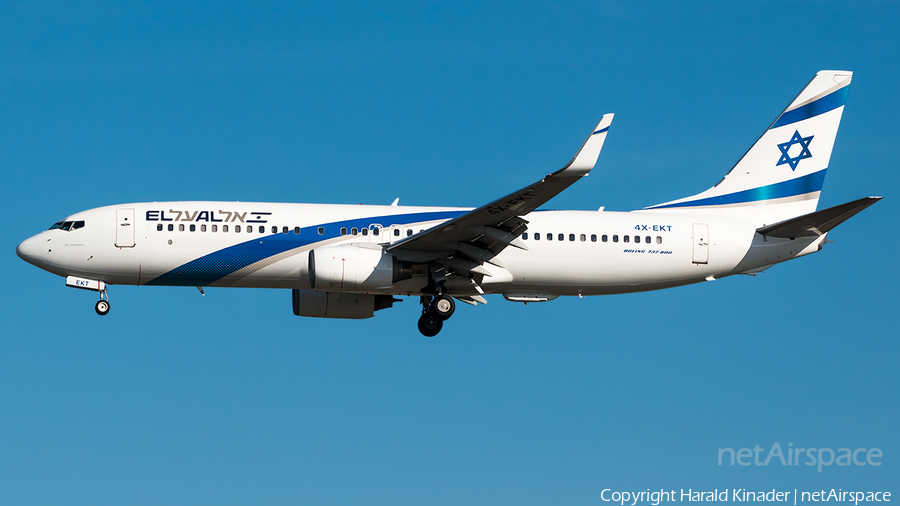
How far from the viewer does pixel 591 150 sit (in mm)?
24188

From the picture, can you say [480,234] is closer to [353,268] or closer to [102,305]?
[353,268]

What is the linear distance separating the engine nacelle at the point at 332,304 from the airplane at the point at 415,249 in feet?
0.11

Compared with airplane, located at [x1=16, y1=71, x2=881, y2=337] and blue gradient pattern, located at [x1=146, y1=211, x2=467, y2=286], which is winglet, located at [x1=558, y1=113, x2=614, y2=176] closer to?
airplane, located at [x1=16, y1=71, x2=881, y2=337]

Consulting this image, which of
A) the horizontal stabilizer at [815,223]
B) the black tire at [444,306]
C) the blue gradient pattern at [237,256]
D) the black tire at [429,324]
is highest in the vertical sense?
the horizontal stabilizer at [815,223]

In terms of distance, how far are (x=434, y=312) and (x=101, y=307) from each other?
10.4 meters

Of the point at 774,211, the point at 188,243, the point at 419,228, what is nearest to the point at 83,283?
the point at 188,243

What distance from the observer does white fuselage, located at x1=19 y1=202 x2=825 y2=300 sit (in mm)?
30750

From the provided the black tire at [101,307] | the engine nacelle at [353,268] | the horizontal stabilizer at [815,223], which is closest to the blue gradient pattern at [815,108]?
the horizontal stabilizer at [815,223]

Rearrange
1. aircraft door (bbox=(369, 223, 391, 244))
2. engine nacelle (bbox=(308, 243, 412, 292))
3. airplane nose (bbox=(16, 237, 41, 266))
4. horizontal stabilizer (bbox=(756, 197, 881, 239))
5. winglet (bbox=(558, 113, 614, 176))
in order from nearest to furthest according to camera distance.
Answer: winglet (bbox=(558, 113, 614, 176)) < engine nacelle (bbox=(308, 243, 412, 292)) < horizontal stabilizer (bbox=(756, 197, 881, 239)) < airplane nose (bbox=(16, 237, 41, 266)) < aircraft door (bbox=(369, 223, 391, 244))

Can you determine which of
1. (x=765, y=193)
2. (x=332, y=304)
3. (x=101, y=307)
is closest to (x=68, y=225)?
(x=101, y=307)

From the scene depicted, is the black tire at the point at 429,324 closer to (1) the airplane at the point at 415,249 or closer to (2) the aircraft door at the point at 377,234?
(1) the airplane at the point at 415,249

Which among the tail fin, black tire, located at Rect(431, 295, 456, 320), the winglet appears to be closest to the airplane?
black tire, located at Rect(431, 295, 456, 320)

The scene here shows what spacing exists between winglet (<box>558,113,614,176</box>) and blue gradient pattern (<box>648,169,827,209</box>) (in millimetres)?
11586

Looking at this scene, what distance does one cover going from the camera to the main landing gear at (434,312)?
104ft
